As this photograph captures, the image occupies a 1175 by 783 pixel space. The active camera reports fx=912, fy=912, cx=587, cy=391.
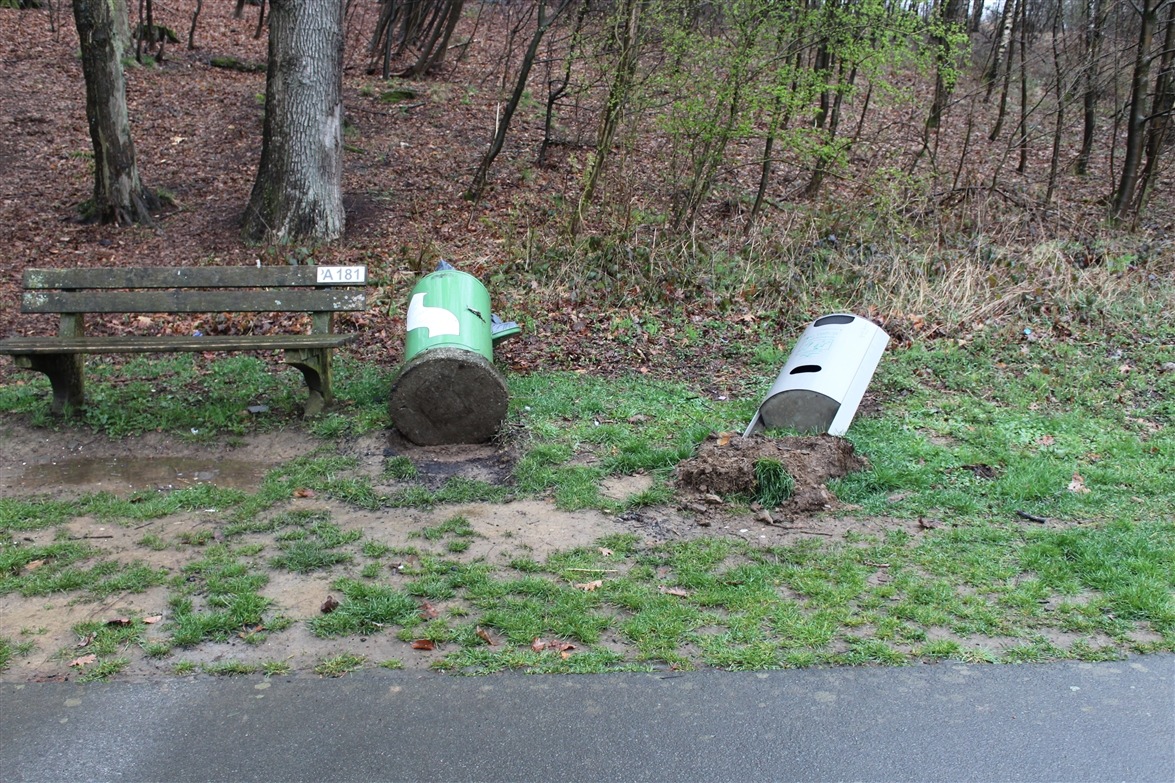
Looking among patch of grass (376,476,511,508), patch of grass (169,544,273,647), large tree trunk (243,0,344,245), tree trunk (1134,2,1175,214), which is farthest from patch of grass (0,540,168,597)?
tree trunk (1134,2,1175,214)

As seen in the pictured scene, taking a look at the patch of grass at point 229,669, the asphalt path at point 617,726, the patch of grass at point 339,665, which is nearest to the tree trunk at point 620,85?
the patch of grass at point 339,665

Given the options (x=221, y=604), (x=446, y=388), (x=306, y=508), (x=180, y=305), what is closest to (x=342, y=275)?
(x=180, y=305)

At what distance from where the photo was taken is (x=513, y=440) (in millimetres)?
6172

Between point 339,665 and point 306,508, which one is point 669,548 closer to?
point 339,665

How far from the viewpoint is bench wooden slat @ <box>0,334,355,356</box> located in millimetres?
6309

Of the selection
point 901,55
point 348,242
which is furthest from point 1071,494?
point 348,242

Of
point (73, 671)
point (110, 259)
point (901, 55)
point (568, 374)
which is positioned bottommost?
point (73, 671)

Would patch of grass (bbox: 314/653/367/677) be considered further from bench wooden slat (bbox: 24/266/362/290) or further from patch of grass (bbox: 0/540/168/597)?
bench wooden slat (bbox: 24/266/362/290)

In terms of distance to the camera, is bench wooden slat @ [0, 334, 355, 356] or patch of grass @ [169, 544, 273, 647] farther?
bench wooden slat @ [0, 334, 355, 356]

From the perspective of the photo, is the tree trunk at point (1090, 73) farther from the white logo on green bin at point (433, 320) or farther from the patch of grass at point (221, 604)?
the patch of grass at point (221, 604)

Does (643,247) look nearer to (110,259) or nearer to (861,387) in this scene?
(861,387)

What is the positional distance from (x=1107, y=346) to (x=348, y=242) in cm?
786

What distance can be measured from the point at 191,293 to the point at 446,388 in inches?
90.5

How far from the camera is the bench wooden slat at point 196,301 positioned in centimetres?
676
